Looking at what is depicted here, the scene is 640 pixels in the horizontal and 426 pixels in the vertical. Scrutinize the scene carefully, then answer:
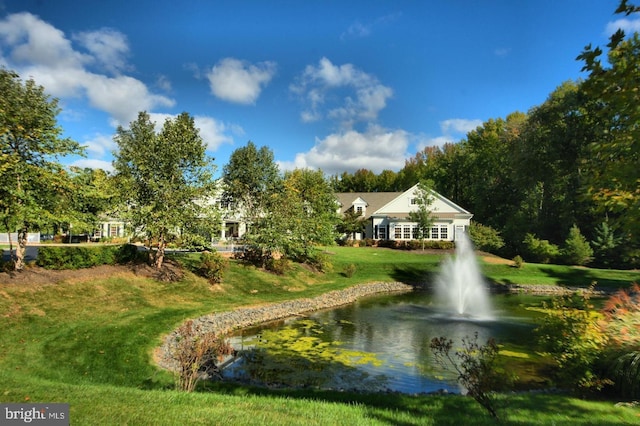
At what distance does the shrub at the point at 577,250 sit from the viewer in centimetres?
4222

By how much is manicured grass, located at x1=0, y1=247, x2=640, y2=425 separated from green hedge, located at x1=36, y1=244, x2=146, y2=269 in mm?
1604

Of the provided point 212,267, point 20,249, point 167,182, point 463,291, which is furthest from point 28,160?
point 463,291

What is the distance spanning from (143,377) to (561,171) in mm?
40647

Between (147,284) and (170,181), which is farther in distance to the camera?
(170,181)

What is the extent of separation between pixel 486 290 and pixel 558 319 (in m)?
23.7

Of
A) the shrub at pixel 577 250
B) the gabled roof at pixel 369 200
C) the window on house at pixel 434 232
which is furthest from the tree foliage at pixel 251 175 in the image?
the shrub at pixel 577 250

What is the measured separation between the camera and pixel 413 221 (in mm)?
49906

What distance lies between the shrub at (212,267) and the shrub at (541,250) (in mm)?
35509

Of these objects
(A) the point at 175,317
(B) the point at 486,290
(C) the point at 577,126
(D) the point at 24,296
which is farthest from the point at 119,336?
(C) the point at 577,126

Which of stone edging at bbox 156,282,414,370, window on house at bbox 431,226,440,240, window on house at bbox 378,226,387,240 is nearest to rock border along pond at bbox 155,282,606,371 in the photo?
stone edging at bbox 156,282,414,370

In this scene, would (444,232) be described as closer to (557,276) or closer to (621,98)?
(557,276)

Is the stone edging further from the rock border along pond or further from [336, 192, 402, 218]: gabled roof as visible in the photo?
[336, 192, 402, 218]: gabled roof

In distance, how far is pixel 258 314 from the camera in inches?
816

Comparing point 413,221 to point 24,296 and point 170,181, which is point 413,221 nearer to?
point 170,181
